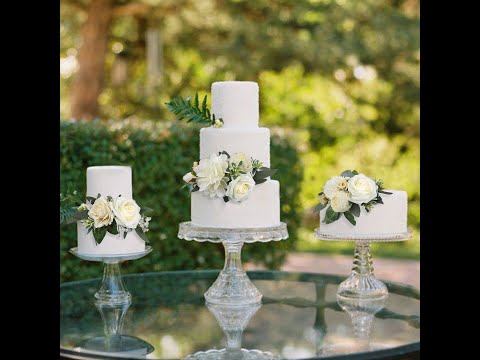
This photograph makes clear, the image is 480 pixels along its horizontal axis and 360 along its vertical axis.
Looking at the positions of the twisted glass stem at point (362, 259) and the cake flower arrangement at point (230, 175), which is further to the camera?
the twisted glass stem at point (362, 259)

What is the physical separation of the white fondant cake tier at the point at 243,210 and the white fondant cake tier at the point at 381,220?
34cm

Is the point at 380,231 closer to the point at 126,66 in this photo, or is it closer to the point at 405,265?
the point at 405,265

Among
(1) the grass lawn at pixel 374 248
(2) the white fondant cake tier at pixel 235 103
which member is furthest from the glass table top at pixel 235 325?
(1) the grass lawn at pixel 374 248

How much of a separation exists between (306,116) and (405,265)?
10.4 feet

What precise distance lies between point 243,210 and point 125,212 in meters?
0.50

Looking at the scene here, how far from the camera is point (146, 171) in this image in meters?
5.09

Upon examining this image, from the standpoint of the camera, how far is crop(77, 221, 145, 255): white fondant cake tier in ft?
10.3

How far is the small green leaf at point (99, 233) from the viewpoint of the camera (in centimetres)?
309

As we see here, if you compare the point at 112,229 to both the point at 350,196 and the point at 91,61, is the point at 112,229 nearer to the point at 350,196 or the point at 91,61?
the point at 350,196

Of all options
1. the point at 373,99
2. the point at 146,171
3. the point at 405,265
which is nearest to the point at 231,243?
the point at 146,171

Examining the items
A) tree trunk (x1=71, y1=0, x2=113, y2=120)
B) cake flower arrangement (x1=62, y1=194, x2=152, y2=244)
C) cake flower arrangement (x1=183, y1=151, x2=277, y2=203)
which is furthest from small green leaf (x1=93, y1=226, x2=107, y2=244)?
tree trunk (x1=71, y1=0, x2=113, y2=120)

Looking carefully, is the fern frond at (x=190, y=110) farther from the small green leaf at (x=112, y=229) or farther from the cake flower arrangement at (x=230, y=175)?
the small green leaf at (x=112, y=229)

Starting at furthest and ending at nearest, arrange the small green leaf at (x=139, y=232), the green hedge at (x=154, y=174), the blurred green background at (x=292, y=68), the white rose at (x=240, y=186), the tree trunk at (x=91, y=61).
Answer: the tree trunk at (x=91, y=61) < the blurred green background at (x=292, y=68) < the green hedge at (x=154, y=174) < the small green leaf at (x=139, y=232) < the white rose at (x=240, y=186)

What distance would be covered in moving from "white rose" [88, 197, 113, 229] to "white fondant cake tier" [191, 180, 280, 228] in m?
0.37
